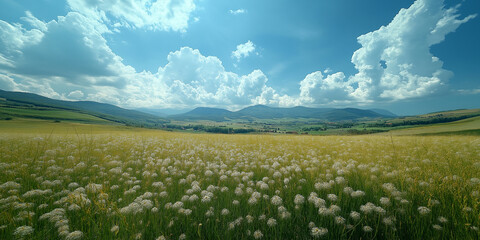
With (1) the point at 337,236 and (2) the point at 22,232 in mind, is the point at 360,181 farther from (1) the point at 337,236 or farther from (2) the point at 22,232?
(2) the point at 22,232

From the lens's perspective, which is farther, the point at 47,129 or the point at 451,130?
the point at 47,129

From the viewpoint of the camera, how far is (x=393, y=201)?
3250mm

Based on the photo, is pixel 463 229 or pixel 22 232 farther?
pixel 463 229

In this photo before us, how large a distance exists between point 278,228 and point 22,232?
3.72 meters

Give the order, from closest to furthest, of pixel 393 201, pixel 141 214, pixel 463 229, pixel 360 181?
pixel 463 229 < pixel 141 214 < pixel 393 201 < pixel 360 181

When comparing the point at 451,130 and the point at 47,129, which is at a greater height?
the point at 451,130

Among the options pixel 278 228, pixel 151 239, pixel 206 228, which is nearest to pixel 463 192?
pixel 278 228

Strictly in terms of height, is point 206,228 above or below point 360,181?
below

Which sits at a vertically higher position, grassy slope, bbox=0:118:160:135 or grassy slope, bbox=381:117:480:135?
grassy slope, bbox=381:117:480:135

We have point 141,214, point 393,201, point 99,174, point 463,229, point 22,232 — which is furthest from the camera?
point 99,174

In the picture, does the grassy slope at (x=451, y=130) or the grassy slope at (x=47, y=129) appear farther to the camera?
the grassy slope at (x=47, y=129)

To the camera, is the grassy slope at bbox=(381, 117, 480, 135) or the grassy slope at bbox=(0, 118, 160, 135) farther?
the grassy slope at bbox=(0, 118, 160, 135)

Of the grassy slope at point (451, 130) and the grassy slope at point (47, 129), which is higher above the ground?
the grassy slope at point (451, 130)

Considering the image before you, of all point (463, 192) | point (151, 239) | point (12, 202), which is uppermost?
point (463, 192)
